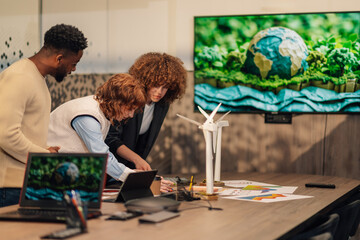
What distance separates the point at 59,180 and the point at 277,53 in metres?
3.31

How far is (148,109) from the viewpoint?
3299 millimetres

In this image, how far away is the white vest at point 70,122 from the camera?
2.47m

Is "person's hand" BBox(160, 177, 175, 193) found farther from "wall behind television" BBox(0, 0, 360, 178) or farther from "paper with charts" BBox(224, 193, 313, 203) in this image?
"wall behind television" BBox(0, 0, 360, 178)

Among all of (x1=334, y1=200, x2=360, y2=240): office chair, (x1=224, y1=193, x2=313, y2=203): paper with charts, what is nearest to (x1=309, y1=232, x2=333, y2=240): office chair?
(x1=224, y1=193, x2=313, y2=203): paper with charts

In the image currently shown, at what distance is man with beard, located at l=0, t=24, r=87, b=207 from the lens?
84.7 inches

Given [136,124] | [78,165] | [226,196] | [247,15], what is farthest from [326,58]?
[78,165]

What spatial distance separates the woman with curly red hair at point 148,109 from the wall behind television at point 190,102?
4.82 feet

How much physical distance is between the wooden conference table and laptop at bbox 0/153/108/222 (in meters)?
0.11

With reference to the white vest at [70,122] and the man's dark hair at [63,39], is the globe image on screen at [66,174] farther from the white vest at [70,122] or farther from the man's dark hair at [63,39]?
the man's dark hair at [63,39]

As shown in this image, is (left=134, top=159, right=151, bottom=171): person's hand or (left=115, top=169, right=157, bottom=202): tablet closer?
(left=115, top=169, right=157, bottom=202): tablet

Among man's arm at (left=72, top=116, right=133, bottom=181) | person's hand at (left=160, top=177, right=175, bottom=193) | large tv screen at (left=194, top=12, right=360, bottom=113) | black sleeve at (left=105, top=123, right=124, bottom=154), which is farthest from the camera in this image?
large tv screen at (left=194, top=12, right=360, bottom=113)

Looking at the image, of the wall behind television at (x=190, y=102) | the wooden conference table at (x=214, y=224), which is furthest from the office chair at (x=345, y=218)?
the wall behind television at (x=190, y=102)

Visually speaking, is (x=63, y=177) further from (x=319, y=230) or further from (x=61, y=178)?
(x=319, y=230)

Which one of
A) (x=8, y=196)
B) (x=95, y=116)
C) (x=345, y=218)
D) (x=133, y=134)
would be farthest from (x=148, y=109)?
(x=345, y=218)
